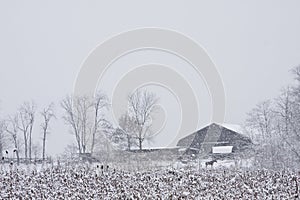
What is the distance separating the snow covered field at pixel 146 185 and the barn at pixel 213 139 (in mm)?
31116

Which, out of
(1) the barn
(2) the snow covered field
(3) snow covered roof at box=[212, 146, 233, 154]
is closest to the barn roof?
(1) the barn

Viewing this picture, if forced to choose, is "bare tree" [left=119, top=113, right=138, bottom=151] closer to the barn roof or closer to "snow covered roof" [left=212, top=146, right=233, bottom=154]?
the barn roof

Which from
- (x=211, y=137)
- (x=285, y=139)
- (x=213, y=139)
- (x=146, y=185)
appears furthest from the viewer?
(x=213, y=139)

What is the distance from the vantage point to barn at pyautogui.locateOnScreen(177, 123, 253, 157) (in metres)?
47.5

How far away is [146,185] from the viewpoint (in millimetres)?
13984

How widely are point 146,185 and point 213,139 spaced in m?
41.5

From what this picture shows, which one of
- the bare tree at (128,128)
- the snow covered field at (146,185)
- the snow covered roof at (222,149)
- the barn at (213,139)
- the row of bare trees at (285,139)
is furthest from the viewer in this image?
the barn at (213,139)

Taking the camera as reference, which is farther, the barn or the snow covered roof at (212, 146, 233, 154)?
the barn

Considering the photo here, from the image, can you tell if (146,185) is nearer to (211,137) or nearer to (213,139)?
(211,137)

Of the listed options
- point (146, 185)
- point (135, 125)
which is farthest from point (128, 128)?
point (146, 185)

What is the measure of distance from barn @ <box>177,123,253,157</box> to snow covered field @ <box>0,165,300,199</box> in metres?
31.1

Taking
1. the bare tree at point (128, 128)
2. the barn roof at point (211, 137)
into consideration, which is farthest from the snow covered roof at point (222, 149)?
the bare tree at point (128, 128)

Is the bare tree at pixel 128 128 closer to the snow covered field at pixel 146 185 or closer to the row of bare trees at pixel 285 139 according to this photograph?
the row of bare trees at pixel 285 139

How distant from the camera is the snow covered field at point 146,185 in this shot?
12.7 m
